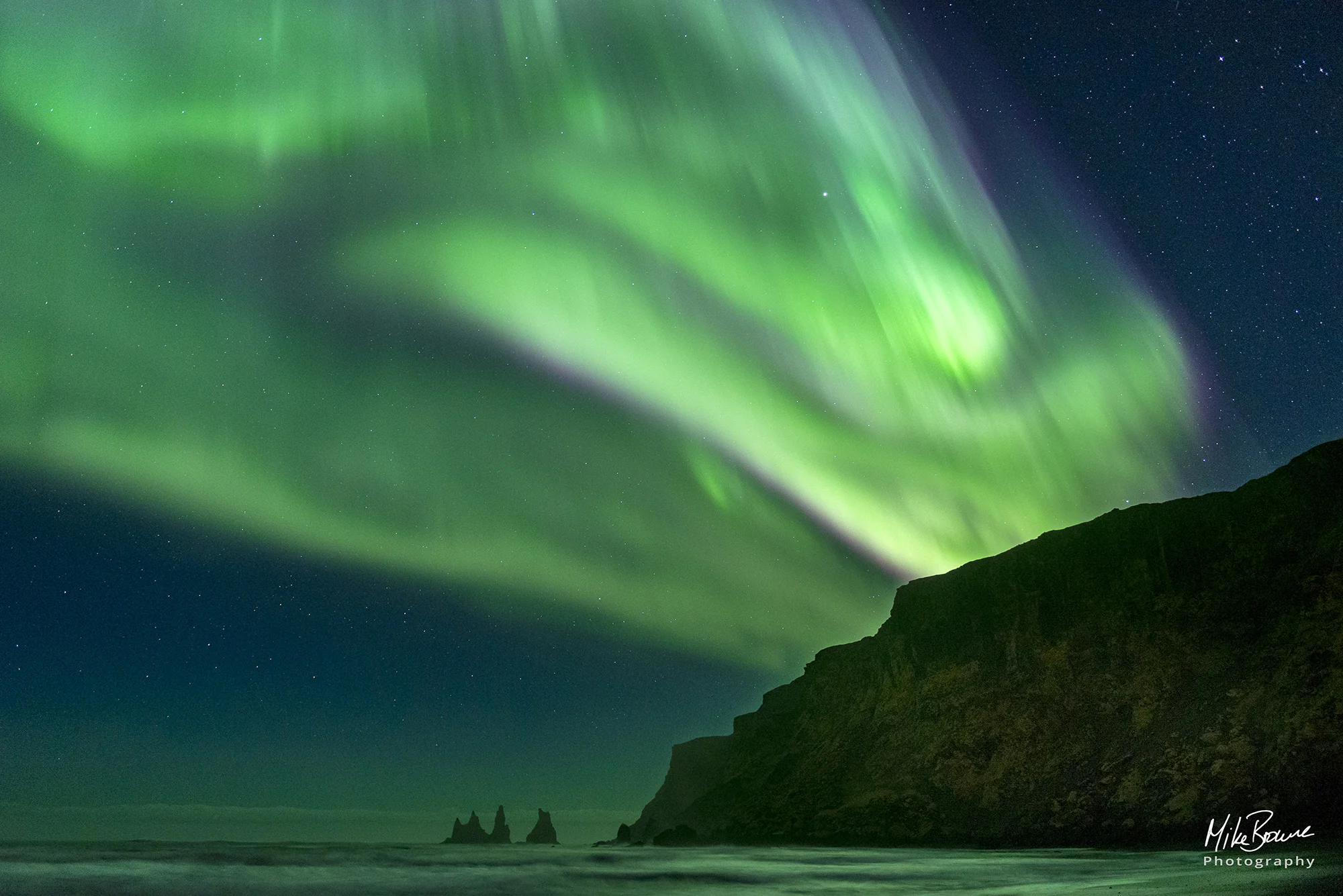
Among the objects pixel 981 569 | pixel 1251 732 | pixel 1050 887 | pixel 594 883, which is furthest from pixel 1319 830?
pixel 981 569

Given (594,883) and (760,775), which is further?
(760,775)

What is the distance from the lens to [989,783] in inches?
4131

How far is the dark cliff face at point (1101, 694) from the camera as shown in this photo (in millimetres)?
77125

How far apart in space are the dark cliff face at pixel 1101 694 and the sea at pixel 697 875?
1507 cm

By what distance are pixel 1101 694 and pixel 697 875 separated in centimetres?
6972

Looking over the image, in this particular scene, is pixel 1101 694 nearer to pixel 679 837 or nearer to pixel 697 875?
pixel 697 875

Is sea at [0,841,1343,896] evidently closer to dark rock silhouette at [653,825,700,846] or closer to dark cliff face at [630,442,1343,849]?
dark cliff face at [630,442,1343,849]

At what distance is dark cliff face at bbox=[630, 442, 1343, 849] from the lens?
7712 centimetres

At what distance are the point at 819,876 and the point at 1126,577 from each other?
78.8 meters

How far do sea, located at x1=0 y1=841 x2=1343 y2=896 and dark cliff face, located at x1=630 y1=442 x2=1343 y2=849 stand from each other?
1507cm

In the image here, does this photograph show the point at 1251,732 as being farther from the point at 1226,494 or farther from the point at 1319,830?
the point at 1226,494

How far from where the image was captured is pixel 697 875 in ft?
184
